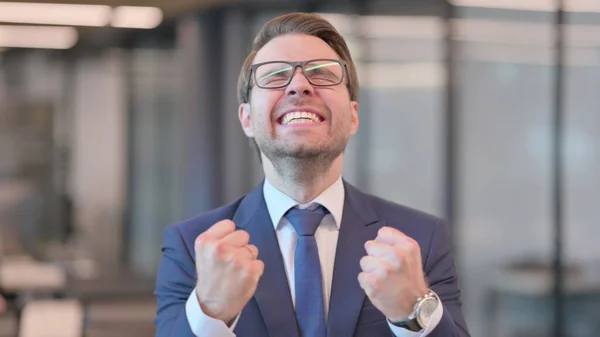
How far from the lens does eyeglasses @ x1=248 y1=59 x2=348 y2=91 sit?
1.50 meters

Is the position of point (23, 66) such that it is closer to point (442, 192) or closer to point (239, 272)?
point (442, 192)

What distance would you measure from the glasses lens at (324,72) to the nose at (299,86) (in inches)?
0.6

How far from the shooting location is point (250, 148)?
→ 6895 millimetres

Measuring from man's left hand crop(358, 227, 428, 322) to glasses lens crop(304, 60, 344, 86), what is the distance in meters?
0.39

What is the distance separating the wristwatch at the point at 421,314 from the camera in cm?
126

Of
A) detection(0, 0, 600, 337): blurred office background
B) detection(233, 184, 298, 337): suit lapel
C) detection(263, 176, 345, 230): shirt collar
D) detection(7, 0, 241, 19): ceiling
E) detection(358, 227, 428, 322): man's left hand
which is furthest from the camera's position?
detection(7, 0, 241, 19): ceiling

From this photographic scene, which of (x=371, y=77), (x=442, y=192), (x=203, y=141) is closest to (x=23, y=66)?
(x=203, y=141)

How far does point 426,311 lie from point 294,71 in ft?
1.79

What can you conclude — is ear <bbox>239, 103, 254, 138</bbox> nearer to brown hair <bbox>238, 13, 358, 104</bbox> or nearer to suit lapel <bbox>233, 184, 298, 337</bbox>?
brown hair <bbox>238, 13, 358, 104</bbox>

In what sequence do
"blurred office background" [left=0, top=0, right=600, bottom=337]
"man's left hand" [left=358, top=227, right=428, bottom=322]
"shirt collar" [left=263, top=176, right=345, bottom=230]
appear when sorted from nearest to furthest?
"man's left hand" [left=358, top=227, right=428, bottom=322]
"shirt collar" [left=263, top=176, right=345, bottom=230]
"blurred office background" [left=0, top=0, right=600, bottom=337]

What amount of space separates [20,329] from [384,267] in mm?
4317

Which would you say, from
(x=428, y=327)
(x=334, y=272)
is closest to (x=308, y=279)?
(x=334, y=272)

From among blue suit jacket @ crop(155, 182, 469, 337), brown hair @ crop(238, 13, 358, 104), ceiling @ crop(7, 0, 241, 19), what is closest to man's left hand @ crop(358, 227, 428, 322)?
blue suit jacket @ crop(155, 182, 469, 337)

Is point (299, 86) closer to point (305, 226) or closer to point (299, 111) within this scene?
point (299, 111)
